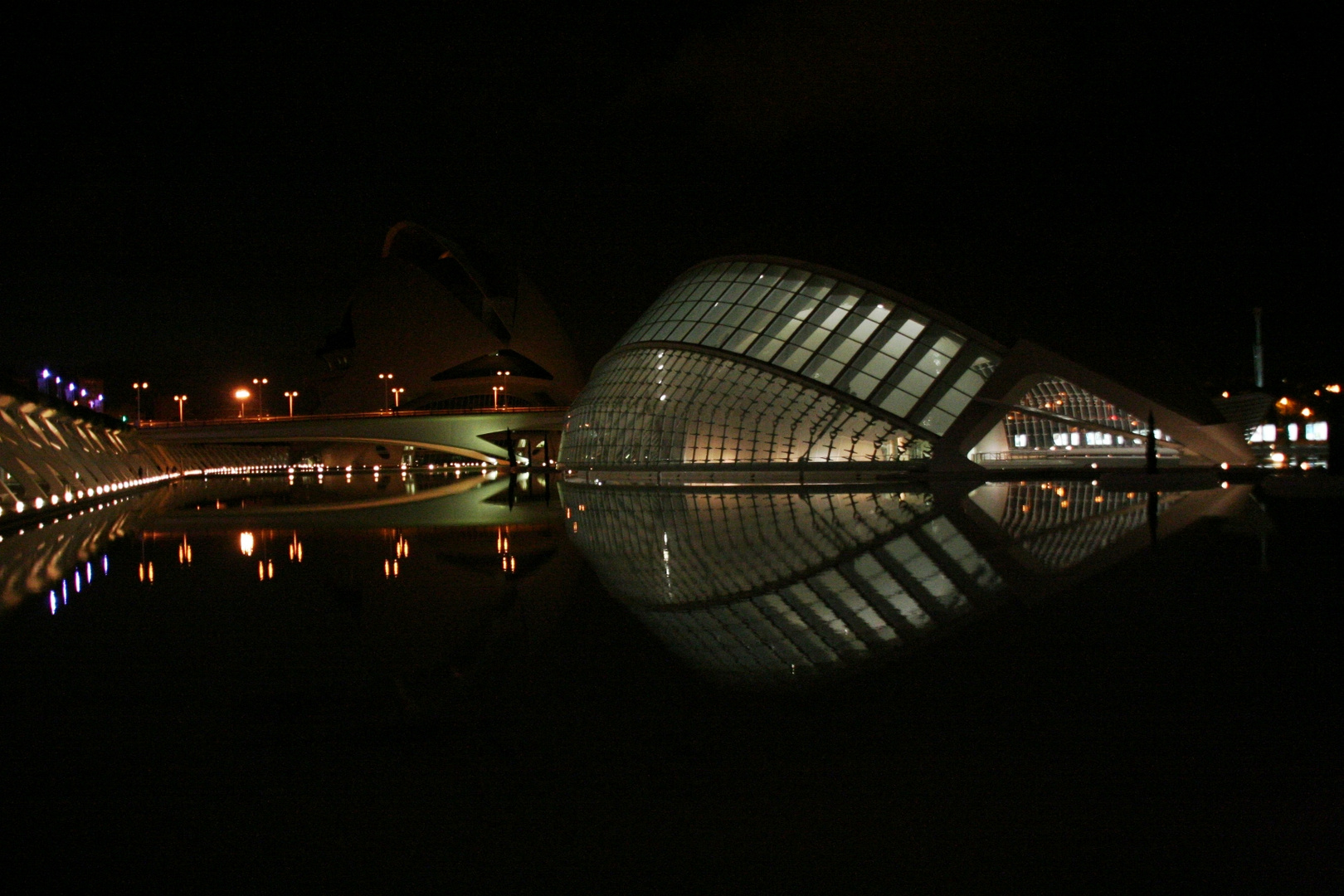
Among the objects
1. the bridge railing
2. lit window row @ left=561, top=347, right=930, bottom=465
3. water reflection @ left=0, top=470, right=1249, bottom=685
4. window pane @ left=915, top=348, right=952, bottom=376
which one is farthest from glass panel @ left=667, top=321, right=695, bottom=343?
the bridge railing

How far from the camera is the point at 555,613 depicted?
28.2 ft

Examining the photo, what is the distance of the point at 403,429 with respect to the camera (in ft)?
219

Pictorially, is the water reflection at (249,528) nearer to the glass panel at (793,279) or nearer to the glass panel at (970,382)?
the glass panel at (793,279)

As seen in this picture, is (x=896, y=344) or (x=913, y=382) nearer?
(x=913, y=382)

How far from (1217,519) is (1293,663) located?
1140cm

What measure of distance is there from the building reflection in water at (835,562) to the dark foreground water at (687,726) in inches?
3.1

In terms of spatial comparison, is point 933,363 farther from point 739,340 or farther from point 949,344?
point 739,340

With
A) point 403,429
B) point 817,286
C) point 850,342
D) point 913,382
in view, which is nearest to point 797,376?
point 850,342

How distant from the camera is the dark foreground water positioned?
364 cm

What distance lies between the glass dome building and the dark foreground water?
59.1ft

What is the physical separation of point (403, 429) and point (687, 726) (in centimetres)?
6403

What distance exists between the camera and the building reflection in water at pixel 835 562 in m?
7.26

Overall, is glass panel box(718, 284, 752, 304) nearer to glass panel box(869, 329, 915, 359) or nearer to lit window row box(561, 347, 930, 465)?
lit window row box(561, 347, 930, 465)

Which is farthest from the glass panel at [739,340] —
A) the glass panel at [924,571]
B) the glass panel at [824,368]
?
the glass panel at [924,571]
